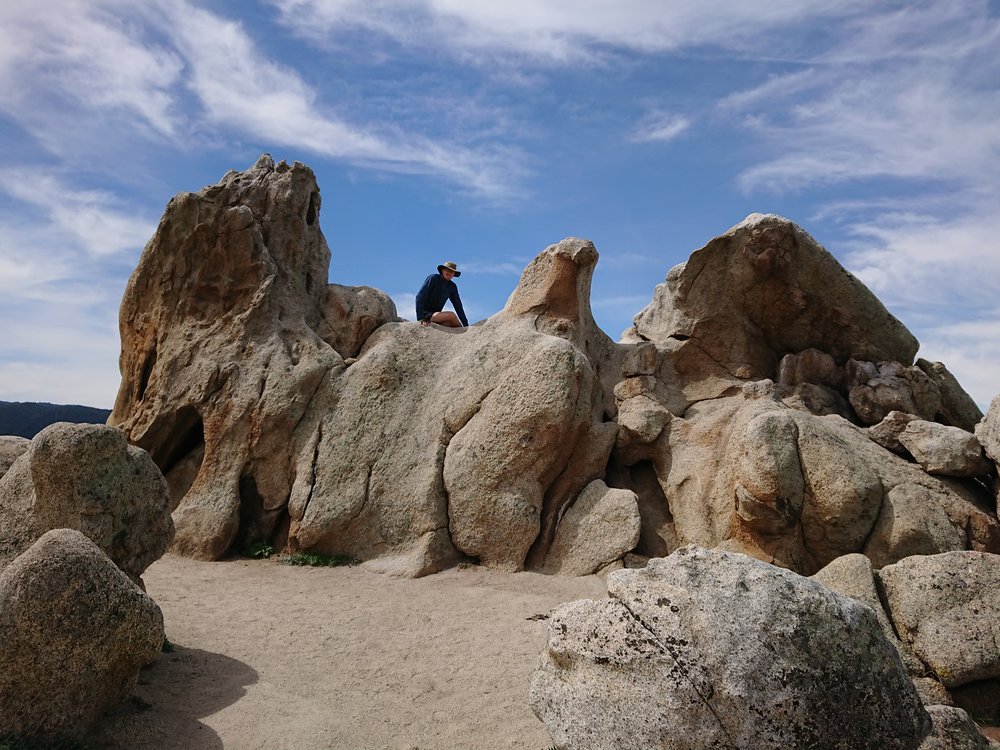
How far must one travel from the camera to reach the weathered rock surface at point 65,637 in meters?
6.35

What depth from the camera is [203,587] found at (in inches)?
448

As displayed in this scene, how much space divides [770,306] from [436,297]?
239 inches

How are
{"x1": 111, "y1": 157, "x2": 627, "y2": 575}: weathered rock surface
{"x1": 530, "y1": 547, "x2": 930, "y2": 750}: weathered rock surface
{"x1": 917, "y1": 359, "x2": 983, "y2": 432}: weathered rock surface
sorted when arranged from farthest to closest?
{"x1": 917, "y1": 359, "x2": 983, "y2": 432}: weathered rock surface < {"x1": 111, "y1": 157, "x2": 627, "y2": 575}: weathered rock surface < {"x1": 530, "y1": 547, "x2": 930, "y2": 750}: weathered rock surface

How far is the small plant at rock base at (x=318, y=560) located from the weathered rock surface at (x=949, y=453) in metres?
8.32

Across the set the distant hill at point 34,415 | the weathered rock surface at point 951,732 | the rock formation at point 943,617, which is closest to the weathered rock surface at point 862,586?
the rock formation at point 943,617

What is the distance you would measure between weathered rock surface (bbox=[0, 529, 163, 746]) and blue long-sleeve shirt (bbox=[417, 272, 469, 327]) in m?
9.36

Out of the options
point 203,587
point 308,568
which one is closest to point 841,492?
point 308,568

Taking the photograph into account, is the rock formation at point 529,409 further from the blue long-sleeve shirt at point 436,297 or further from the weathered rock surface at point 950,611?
the weathered rock surface at point 950,611

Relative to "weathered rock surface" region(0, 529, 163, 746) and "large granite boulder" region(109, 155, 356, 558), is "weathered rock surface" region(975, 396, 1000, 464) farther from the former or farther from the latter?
"weathered rock surface" region(0, 529, 163, 746)

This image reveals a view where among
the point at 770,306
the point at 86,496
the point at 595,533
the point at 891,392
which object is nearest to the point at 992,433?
the point at 891,392

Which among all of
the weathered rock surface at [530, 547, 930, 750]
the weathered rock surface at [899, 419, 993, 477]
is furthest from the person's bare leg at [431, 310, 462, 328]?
the weathered rock surface at [530, 547, 930, 750]

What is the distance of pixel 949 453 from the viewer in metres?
11.7

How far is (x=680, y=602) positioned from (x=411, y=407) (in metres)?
9.07

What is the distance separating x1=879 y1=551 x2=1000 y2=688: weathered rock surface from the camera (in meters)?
7.61
